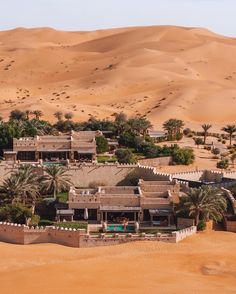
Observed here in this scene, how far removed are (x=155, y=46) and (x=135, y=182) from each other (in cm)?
11169

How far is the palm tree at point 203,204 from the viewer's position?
35.9 metres

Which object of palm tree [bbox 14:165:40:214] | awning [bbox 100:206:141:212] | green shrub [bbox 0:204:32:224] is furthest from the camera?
palm tree [bbox 14:165:40:214]

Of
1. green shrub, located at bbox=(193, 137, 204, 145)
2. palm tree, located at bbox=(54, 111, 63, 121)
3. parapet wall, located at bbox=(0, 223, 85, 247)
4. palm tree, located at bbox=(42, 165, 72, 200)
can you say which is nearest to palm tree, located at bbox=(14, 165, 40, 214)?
palm tree, located at bbox=(42, 165, 72, 200)

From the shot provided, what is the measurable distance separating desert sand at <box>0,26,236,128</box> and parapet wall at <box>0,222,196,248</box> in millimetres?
51015

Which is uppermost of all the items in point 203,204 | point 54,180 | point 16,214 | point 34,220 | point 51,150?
point 51,150

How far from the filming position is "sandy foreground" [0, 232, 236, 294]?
85.8ft

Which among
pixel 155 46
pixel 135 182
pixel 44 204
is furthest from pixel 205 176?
pixel 155 46

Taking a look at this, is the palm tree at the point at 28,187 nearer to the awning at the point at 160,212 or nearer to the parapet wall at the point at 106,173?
the parapet wall at the point at 106,173

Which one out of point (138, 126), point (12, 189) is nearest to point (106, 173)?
point (12, 189)

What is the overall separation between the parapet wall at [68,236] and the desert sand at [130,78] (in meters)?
51.0

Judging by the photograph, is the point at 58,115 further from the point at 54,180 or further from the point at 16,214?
the point at 16,214

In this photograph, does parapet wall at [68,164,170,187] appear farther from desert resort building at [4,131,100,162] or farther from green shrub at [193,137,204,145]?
green shrub at [193,137,204,145]

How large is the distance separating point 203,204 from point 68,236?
8602 mm

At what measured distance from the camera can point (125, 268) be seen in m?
28.8
